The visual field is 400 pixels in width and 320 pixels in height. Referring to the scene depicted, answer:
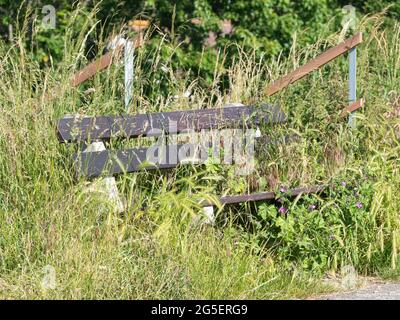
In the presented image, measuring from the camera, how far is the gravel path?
6039 mm

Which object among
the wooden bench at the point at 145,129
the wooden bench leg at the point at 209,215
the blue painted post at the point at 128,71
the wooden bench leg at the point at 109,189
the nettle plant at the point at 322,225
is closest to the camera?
the wooden bench leg at the point at 109,189

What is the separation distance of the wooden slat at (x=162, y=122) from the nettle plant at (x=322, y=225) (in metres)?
0.68

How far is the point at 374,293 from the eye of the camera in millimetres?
6180

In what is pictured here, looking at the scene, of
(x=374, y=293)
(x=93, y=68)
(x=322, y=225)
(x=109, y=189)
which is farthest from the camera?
(x=93, y=68)

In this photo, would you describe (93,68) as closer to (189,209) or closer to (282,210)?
(189,209)

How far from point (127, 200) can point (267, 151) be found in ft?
4.09

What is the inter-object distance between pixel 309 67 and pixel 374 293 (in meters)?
2.01

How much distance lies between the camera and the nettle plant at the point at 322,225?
21.0ft

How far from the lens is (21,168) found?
20.0 ft

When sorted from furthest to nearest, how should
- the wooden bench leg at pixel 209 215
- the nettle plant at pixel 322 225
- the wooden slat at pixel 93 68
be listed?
the wooden slat at pixel 93 68, the nettle plant at pixel 322 225, the wooden bench leg at pixel 209 215

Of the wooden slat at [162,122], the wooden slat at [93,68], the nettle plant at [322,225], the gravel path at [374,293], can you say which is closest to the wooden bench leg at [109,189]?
the wooden slat at [162,122]

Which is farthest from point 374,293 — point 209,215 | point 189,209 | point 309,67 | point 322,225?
point 309,67

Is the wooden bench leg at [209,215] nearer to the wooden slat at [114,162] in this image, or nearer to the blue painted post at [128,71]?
the wooden slat at [114,162]

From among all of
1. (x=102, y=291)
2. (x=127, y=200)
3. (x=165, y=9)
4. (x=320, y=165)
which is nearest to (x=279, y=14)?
(x=165, y=9)
